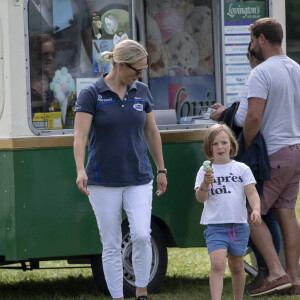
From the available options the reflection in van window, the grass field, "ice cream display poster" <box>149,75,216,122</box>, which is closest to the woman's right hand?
the reflection in van window

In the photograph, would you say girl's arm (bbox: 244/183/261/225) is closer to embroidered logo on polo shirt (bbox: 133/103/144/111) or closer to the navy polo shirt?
the navy polo shirt

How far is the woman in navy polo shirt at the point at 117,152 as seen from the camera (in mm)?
5168

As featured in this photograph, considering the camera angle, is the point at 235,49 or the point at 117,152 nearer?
the point at 117,152

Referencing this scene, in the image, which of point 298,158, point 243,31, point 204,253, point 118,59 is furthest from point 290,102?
point 204,253

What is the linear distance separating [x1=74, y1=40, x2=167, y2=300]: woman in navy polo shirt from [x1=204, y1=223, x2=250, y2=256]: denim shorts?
1.35 ft

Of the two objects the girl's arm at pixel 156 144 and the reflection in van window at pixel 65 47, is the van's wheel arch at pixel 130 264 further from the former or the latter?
the reflection in van window at pixel 65 47

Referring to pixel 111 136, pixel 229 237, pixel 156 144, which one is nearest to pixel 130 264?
pixel 156 144

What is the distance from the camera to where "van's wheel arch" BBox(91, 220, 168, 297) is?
623cm

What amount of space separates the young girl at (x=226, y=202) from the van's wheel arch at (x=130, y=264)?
112 centimetres

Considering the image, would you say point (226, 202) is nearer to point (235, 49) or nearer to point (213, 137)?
point (213, 137)

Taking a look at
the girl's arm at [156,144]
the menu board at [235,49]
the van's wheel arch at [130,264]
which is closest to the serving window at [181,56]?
the menu board at [235,49]

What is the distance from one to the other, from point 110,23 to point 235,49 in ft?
3.32

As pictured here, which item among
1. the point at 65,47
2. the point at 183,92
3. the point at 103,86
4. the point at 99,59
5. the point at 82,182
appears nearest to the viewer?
the point at 82,182

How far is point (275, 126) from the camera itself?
598 cm
